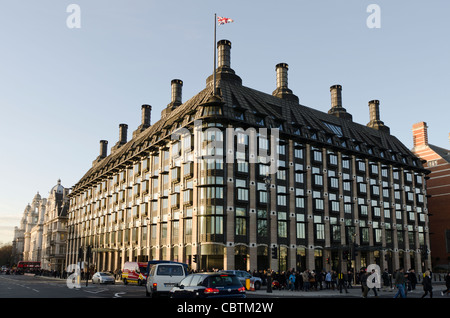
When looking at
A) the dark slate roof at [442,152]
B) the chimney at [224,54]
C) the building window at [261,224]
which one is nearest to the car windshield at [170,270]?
the building window at [261,224]

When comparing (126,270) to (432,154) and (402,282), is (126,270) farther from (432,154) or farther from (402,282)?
(432,154)

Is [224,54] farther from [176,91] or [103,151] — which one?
[103,151]

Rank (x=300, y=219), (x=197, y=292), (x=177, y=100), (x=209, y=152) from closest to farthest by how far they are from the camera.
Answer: (x=197, y=292) < (x=209, y=152) < (x=300, y=219) < (x=177, y=100)

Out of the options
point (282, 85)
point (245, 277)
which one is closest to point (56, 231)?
point (282, 85)

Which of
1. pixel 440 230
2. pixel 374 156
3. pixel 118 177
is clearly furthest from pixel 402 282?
pixel 440 230

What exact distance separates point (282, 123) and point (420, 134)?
150 ft

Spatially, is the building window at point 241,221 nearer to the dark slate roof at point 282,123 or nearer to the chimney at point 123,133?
the dark slate roof at point 282,123

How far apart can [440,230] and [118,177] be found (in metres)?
62.4

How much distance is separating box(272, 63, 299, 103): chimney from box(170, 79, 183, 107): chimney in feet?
56.0

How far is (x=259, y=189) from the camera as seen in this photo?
192 ft

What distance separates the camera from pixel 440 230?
8850 centimetres

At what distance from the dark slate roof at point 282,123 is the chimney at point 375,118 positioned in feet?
7.05

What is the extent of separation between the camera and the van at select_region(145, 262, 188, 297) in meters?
24.1

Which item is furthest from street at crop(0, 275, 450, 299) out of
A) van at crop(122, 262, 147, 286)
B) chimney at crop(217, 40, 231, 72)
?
chimney at crop(217, 40, 231, 72)
